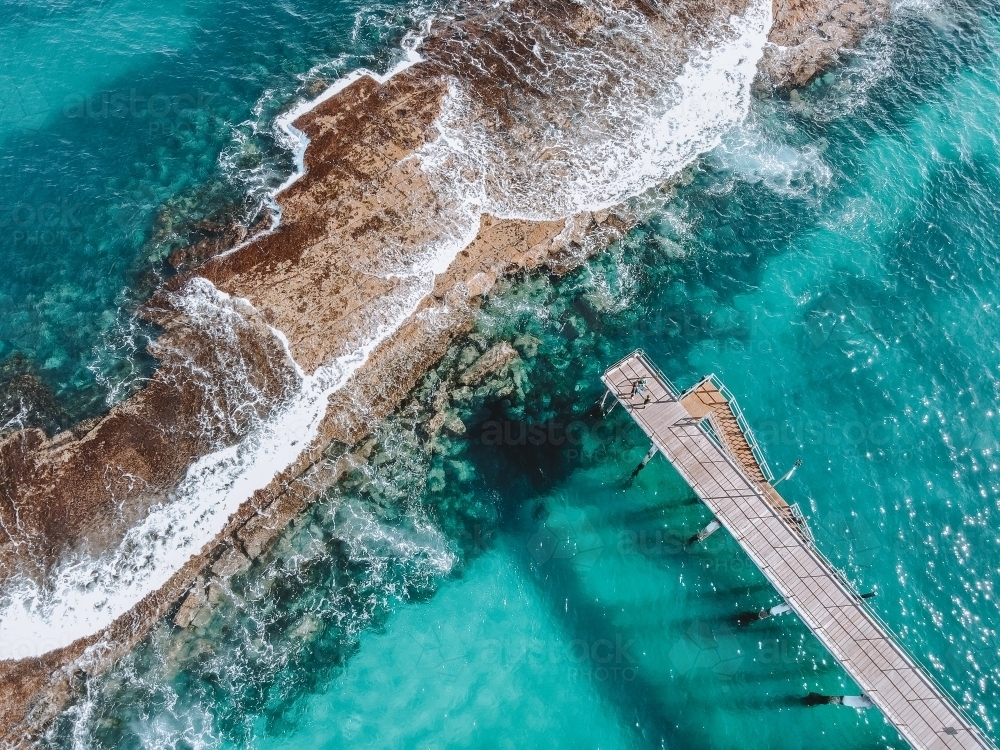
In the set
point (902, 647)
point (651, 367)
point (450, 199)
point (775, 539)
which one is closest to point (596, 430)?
point (651, 367)

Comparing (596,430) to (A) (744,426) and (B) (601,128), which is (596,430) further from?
(B) (601,128)

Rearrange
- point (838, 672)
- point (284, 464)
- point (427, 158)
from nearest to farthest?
point (838, 672) < point (284, 464) < point (427, 158)

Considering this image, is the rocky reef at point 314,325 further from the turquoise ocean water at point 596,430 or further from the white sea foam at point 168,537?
the turquoise ocean water at point 596,430

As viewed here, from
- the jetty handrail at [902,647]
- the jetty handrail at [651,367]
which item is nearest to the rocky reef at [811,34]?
the jetty handrail at [651,367]

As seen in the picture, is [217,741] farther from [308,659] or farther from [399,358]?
[399,358]

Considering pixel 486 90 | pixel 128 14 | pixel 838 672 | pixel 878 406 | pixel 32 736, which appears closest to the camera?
pixel 32 736

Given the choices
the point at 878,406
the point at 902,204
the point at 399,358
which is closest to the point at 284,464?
the point at 399,358

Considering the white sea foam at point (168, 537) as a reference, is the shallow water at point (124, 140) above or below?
above
